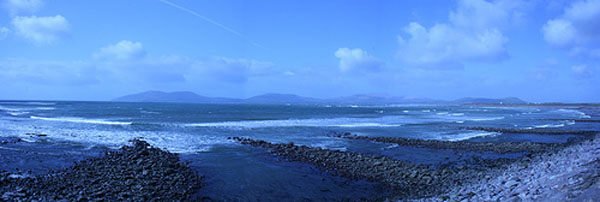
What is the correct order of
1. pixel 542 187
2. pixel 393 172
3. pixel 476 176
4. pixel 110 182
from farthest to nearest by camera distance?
pixel 393 172
pixel 476 176
pixel 110 182
pixel 542 187

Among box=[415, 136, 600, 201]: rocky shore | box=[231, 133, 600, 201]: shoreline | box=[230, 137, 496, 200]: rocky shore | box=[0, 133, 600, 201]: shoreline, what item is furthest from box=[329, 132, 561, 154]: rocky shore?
box=[415, 136, 600, 201]: rocky shore

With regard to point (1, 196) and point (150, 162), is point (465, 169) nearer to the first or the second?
point (150, 162)

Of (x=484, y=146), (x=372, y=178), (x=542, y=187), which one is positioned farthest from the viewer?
(x=484, y=146)

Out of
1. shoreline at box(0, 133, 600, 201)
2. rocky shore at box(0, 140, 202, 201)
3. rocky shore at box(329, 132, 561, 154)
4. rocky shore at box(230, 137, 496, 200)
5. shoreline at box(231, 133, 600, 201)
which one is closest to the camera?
shoreline at box(231, 133, 600, 201)

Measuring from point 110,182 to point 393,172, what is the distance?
9402mm

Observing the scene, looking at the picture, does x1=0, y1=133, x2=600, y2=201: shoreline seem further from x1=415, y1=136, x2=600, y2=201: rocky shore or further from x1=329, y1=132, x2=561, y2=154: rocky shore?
x1=329, y1=132, x2=561, y2=154: rocky shore

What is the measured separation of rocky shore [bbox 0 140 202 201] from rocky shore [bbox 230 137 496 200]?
5.28 meters

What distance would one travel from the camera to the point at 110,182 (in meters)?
10.2

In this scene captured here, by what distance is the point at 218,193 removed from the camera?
10.2m

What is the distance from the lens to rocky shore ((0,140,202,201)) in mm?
8914

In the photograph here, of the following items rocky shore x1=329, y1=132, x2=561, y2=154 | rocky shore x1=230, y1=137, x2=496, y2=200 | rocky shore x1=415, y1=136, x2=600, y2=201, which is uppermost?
rocky shore x1=415, y1=136, x2=600, y2=201

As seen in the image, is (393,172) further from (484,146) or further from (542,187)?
(484,146)

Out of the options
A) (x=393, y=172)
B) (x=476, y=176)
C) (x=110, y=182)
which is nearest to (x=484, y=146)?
(x=476, y=176)

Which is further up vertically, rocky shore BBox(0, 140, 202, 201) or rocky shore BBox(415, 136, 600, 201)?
rocky shore BBox(415, 136, 600, 201)
